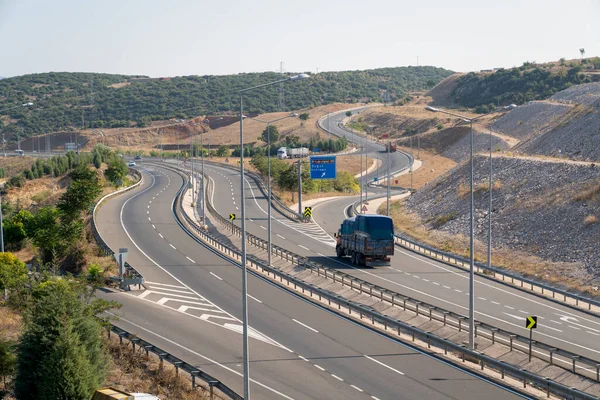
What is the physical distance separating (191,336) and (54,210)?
1253 inches

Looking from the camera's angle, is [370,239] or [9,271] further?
[370,239]

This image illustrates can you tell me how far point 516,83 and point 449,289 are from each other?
13754 centimetres

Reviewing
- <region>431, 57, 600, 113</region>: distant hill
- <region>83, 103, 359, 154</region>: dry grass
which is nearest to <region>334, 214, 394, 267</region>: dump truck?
<region>431, 57, 600, 113</region>: distant hill

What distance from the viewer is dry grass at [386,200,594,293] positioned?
43812 mm

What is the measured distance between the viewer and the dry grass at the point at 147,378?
22.4 metres

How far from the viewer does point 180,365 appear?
Result: 78.3 ft

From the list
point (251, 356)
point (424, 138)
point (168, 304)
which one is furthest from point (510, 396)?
point (424, 138)

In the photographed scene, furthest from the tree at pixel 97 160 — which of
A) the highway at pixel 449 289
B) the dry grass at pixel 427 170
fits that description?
the highway at pixel 449 289

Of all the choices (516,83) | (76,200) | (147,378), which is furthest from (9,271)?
(516,83)

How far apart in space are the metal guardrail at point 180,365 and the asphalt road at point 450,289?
1387 cm

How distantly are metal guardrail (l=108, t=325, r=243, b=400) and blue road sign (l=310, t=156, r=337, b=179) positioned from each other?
44750 millimetres

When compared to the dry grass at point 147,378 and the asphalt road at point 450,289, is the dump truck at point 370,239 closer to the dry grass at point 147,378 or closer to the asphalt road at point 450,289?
the asphalt road at point 450,289

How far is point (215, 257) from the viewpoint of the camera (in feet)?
159

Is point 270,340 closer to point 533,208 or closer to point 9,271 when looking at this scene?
point 9,271
